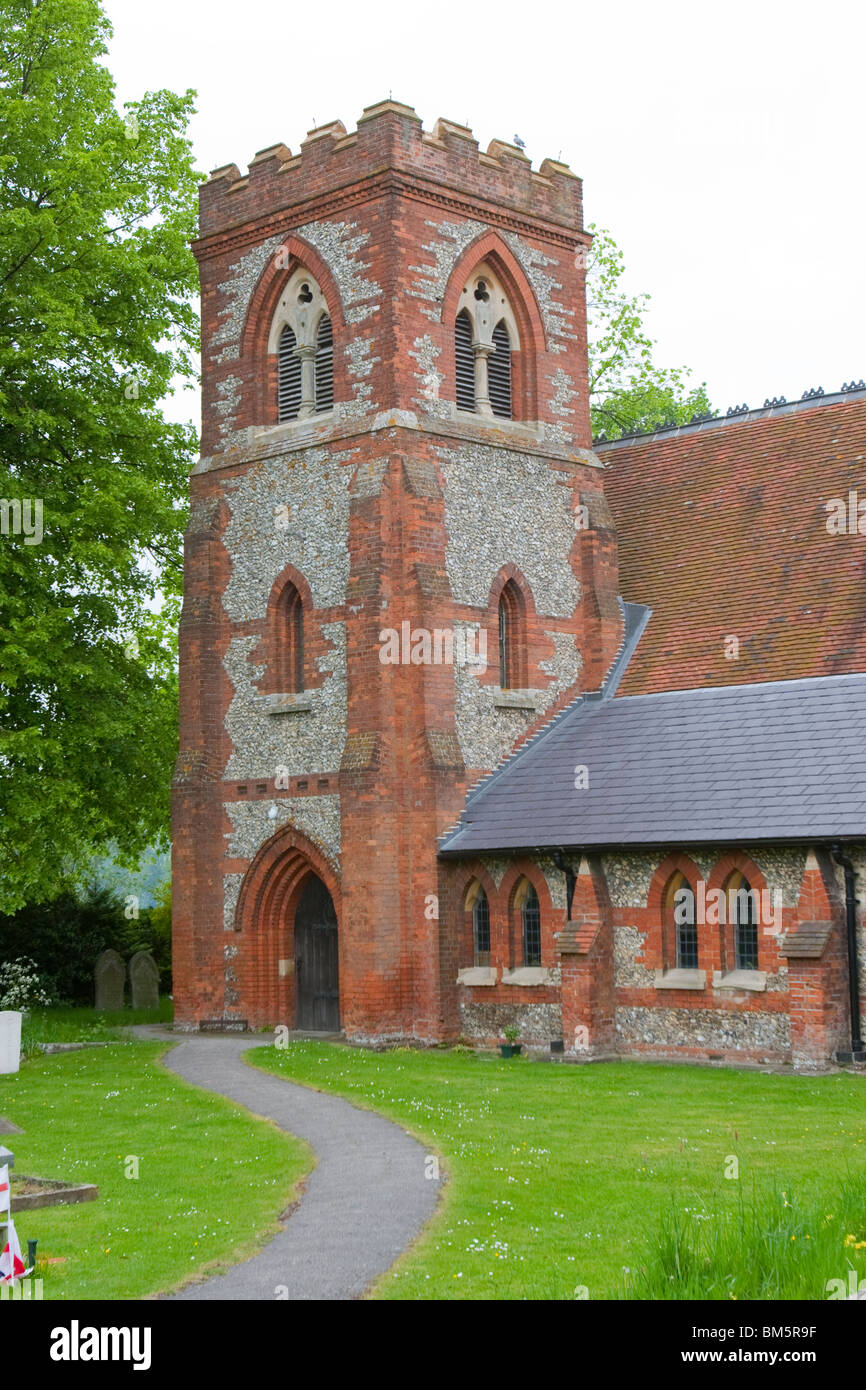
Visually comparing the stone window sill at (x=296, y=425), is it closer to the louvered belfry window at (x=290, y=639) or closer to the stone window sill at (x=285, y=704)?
the louvered belfry window at (x=290, y=639)

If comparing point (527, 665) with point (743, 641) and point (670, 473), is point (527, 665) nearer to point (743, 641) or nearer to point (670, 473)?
point (743, 641)

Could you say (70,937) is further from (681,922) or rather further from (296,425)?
(681,922)

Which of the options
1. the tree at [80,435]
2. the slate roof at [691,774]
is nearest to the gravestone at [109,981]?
the tree at [80,435]

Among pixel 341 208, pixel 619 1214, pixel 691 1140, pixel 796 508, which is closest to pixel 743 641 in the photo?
pixel 796 508

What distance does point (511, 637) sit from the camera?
90.1 feet

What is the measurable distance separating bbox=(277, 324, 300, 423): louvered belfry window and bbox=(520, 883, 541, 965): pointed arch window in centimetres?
902

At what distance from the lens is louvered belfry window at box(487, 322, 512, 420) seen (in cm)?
2830

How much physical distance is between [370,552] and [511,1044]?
7.61m

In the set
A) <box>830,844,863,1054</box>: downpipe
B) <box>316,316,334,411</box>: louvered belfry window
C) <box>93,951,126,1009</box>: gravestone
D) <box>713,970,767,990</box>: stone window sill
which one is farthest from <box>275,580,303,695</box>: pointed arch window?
A: <box>93,951,126,1009</box>: gravestone

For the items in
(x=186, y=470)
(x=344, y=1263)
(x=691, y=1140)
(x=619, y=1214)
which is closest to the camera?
(x=344, y=1263)

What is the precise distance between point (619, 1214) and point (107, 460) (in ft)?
66.0

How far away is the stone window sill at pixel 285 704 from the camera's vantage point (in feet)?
87.7

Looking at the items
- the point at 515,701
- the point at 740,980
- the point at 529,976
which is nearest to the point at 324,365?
the point at 515,701
